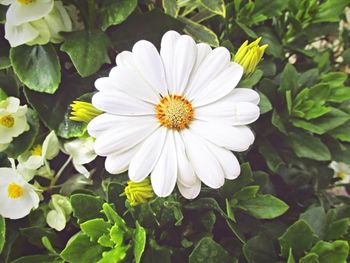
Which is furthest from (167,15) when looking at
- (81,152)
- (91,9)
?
(81,152)

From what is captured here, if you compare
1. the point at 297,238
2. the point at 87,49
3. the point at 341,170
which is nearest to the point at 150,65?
the point at 87,49

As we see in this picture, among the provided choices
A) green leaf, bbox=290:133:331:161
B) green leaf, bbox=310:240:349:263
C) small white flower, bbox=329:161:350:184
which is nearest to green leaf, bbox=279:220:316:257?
green leaf, bbox=310:240:349:263

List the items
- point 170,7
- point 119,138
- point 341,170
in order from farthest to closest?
point 341,170, point 170,7, point 119,138

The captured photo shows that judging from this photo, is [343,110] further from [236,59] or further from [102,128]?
[102,128]

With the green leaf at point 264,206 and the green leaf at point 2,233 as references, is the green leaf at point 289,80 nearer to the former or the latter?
the green leaf at point 264,206

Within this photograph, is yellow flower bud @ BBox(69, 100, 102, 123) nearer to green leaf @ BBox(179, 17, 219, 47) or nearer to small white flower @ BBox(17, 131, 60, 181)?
small white flower @ BBox(17, 131, 60, 181)

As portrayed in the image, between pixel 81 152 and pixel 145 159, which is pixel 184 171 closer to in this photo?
pixel 145 159
